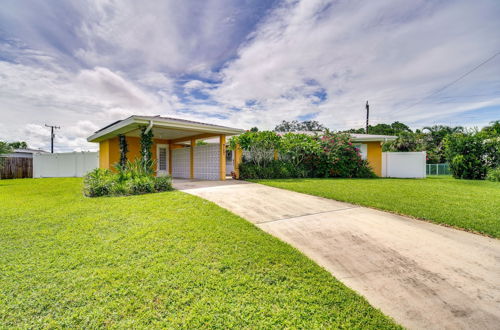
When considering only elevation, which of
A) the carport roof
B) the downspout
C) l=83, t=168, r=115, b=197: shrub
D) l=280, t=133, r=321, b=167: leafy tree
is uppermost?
the carport roof

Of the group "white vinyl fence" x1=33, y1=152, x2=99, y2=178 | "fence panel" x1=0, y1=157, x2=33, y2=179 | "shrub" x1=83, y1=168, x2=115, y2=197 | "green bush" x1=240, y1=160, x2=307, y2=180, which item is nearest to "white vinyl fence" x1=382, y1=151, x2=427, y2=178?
"green bush" x1=240, y1=160, x2=307, y2=180

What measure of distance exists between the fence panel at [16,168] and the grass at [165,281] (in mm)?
17038

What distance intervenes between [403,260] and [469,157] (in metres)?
15.0

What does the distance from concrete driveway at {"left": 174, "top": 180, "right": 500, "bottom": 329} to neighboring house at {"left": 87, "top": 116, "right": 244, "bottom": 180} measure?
5722 millimetres

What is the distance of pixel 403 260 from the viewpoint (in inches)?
113

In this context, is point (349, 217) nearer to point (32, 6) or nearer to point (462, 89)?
point (32, 6)

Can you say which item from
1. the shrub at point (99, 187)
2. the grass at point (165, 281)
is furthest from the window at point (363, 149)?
the shrub at point (99, 187)

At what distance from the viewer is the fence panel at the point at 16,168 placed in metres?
15.2

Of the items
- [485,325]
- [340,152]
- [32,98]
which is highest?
[32,98]

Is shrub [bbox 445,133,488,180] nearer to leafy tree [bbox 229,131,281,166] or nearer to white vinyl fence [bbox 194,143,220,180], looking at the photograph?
leafy tree [bbox 229,131,281,166]

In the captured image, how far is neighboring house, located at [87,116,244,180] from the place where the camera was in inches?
364

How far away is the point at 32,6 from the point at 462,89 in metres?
20.5

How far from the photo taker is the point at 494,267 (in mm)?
2703

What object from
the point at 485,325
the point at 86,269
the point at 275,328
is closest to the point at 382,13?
the point at 485,325
